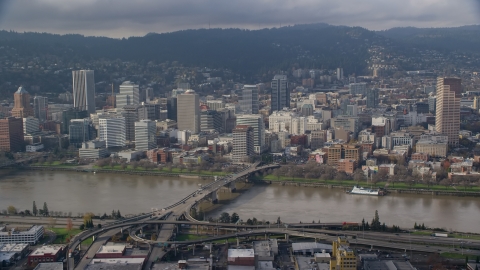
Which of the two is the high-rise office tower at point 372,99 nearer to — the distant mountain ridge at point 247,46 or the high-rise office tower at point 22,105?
the distant mountain ridge at point 247,46

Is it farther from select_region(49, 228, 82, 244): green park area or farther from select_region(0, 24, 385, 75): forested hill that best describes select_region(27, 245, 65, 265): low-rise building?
select_region(0, 24, 385, 75): forested hill

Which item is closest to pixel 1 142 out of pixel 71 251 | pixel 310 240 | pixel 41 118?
pixel 41 118

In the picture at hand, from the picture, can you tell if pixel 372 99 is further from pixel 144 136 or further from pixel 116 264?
pixel 116 264

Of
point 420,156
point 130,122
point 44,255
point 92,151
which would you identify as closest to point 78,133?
point 130,122

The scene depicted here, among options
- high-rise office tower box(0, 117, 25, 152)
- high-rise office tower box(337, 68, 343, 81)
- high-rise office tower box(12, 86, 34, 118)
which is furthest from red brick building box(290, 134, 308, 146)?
high-rise office tower box(337, 68, 343, 81)

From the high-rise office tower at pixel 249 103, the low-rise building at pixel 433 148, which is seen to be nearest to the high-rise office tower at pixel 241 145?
the low-rise building at pixel 433 148
